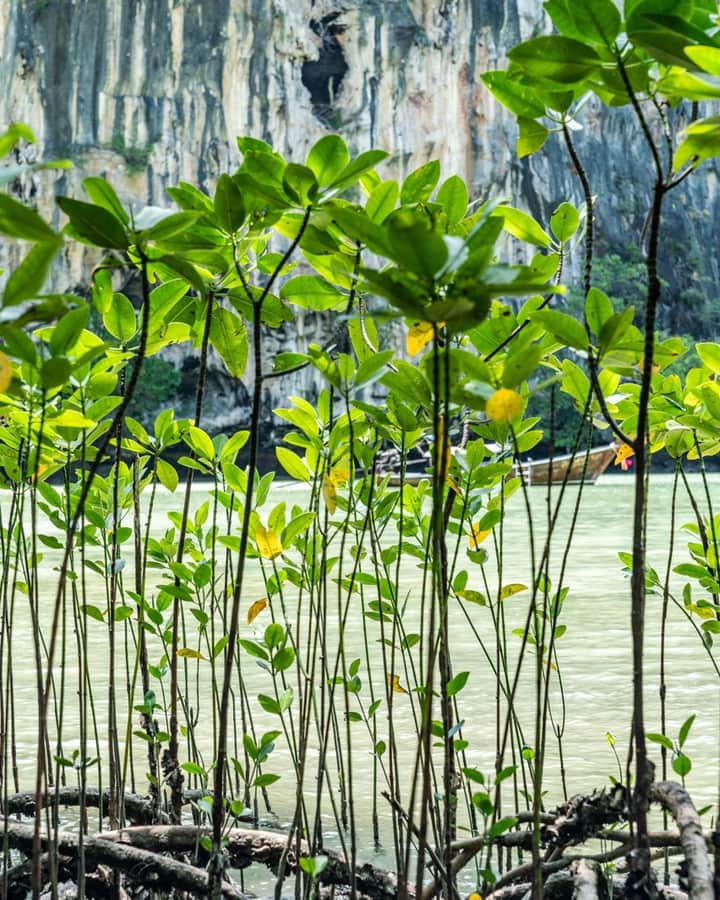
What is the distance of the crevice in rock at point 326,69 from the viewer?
20.4 m

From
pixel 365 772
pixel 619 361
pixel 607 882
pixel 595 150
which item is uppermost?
pixel 595 150

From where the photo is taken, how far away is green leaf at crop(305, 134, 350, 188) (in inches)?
26.2

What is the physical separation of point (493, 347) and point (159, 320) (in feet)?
0.92

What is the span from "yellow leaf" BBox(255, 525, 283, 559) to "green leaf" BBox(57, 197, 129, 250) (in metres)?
0.38

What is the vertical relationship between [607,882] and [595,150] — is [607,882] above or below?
below

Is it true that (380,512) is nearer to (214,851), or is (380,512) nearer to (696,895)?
(214,851)

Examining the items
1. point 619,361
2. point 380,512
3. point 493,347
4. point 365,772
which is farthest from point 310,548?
point 365,772

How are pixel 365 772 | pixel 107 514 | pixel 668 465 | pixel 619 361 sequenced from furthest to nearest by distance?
pixel 668 465
pixel 365 772
pixel 107 514
pixel 619 361

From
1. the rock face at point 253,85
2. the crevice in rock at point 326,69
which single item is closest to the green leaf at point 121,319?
the rock face at point 253,85

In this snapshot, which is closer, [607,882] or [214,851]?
[214,851]

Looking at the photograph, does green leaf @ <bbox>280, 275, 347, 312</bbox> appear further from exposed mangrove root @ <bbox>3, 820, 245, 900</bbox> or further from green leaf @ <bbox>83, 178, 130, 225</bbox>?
exposed mangrove root @ <bbox>3, 820, 245, 900</bbox>

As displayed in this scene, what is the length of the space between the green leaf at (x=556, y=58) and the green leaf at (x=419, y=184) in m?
0.24

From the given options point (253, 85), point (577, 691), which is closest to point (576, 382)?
point (577, 691)

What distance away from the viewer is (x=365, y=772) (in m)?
1.92
